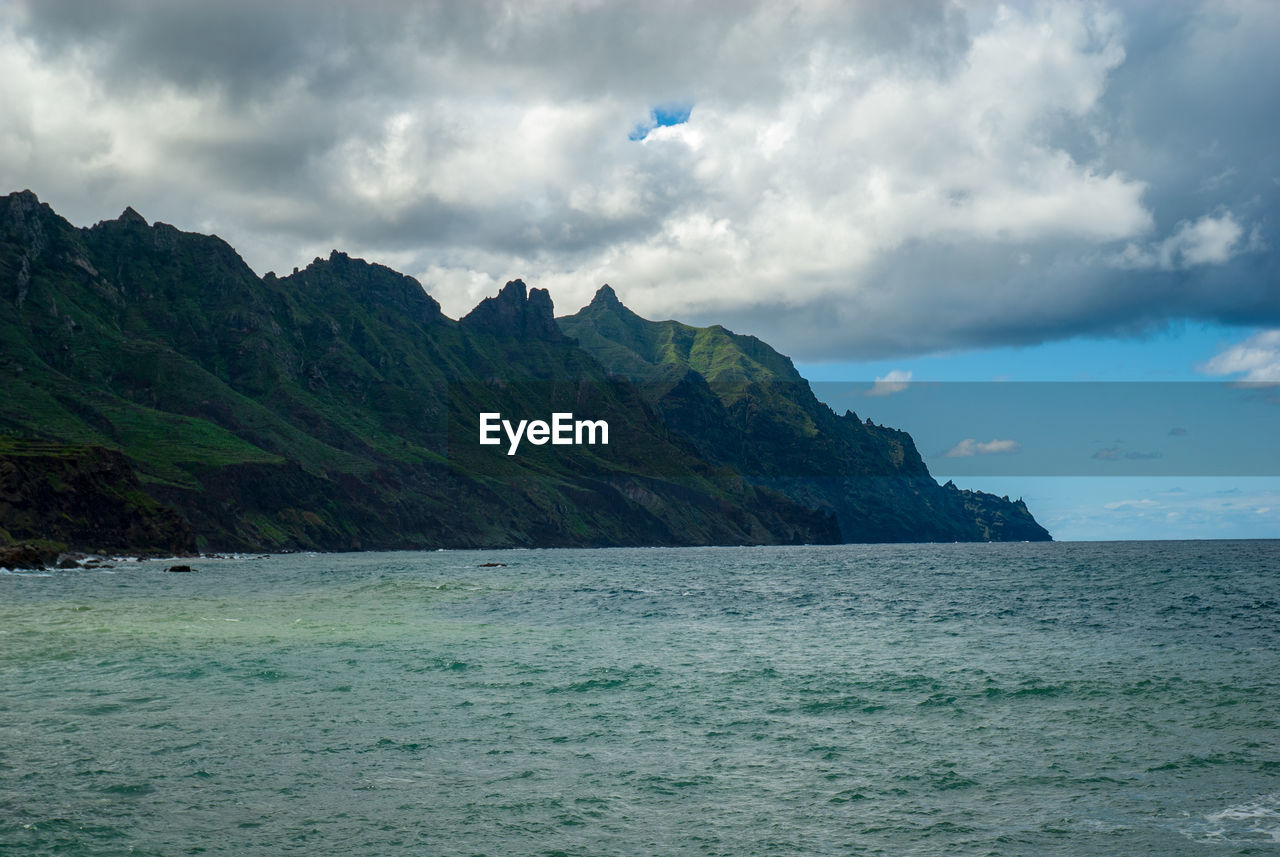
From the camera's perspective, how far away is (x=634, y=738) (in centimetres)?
3069

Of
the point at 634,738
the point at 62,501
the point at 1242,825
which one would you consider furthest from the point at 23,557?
the point at 1242,825

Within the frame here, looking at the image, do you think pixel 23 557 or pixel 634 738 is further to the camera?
pixel 23 557

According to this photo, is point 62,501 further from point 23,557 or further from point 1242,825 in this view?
point 1242,825

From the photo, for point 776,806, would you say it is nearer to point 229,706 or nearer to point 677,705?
point 677,705

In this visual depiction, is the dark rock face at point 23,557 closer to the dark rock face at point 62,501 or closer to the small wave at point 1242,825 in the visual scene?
the dark rock face at point 62,501

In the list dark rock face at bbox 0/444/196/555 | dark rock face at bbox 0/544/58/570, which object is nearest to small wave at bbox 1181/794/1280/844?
dark rock face at bbox 0/544/58/570

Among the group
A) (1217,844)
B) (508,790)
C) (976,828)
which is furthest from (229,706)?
(1217,844)

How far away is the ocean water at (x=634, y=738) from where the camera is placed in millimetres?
20953

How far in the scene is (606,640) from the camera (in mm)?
58875

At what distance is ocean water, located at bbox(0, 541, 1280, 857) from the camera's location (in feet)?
68.7

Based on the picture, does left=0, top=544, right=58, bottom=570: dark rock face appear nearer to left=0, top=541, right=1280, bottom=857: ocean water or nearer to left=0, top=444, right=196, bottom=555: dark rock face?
left=0, top=444, right=196, bottom=555: dark rock face

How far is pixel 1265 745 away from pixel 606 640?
120 feet

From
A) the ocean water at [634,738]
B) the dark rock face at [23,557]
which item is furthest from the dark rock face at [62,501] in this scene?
the ocean water at [634,738]

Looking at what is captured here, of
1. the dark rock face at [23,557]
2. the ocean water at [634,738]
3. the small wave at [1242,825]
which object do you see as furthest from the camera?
the dark rock face at [23,557]
